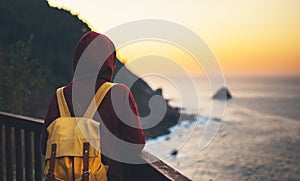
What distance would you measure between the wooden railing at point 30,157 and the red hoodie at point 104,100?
0.09 m

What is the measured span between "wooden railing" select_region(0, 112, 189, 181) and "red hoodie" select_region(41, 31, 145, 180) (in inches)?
3.7

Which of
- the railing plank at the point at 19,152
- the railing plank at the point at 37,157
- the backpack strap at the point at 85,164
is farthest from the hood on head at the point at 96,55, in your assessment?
the railing plank at the point at 19,152

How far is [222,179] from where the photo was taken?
75.5 ft

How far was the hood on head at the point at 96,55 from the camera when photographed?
5.23 feet

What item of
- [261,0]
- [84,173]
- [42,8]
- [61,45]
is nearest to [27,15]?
[42,8]

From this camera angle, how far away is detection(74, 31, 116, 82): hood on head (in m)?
1.59

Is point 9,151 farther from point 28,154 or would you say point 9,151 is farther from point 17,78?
point 17,78

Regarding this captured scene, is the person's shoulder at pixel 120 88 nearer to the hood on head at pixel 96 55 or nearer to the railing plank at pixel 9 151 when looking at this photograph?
the hood on head at pixel 96 55

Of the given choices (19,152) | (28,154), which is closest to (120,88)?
(28,154)

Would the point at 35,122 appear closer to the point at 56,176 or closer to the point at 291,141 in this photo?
the point at 56,176

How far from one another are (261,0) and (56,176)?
2711 inches

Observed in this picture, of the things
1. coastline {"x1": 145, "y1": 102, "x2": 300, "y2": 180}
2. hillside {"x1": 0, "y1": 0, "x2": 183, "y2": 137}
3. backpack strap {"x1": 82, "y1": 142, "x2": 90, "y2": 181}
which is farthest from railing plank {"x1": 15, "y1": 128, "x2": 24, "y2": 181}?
coastline {"x1": 145, "y1": 102, "x2": 300, "y2": 180}

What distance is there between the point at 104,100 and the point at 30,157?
48.8 inches

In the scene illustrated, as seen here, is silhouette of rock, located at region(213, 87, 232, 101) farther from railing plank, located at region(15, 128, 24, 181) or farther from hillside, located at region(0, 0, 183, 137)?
hillside, located at region(0, 0, 183, 137)
